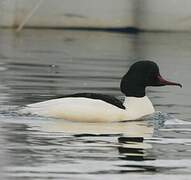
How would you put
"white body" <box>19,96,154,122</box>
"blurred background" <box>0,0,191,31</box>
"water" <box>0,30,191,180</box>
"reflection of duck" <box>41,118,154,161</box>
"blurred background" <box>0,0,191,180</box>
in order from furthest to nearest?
"blurred background" <box>0,0,191,31</box>, "white body" <box>19,96,154,122</box>, "reflection of duck" <box>41,118,154,161</box>, "blurred background" <box>0,0,191,180</box>, "water" <box>0,30,191,180</box>

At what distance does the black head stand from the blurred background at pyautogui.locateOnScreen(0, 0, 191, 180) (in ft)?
1.55

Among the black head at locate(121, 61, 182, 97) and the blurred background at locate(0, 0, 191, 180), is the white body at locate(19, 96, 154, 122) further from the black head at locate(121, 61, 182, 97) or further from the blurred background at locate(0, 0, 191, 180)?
the black head at locate(121, 61, 182, 97)

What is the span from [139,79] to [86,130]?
2061 mm

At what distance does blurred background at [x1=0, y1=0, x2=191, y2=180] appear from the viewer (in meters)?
10.8

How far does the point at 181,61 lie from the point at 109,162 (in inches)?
704

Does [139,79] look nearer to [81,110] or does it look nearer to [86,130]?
[81,110]

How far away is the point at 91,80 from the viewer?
69.7 ft

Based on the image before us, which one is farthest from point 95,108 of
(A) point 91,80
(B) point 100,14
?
(B) point 100,14

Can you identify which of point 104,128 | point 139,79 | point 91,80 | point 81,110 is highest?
point 139,79

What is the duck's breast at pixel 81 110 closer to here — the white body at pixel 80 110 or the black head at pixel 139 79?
the white body at pixel 80 110

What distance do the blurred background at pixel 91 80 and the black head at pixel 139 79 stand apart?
1.55 ft

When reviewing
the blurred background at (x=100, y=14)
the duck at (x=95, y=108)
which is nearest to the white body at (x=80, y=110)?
the duck at (x=95, y=108)

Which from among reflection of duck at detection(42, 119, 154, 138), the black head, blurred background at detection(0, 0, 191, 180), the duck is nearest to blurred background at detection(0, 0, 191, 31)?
blurred background at detection(0, 0, 191, 180)

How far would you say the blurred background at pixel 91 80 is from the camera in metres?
10.8
